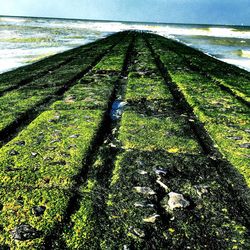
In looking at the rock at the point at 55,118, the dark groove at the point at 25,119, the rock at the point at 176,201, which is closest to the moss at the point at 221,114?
the rock at the point at 176,201

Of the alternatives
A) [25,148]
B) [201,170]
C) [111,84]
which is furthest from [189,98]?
[25,148]

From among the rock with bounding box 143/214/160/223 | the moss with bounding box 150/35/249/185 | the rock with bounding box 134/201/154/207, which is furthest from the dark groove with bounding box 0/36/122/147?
the moss with bounding box 150/35/249/185

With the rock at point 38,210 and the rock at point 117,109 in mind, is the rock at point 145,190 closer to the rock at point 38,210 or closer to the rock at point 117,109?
the rock at point 38,210

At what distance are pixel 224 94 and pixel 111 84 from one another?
8.02 ft

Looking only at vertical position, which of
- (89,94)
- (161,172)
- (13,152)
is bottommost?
(89,94)

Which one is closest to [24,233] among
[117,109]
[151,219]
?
[151,219]

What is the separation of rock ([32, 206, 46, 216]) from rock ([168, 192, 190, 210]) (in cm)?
96

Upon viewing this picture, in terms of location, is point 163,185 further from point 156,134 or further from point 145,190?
point 156,134

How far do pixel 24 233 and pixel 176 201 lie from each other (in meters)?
1.14

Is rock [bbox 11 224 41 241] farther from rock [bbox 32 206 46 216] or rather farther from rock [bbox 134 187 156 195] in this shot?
rock [bbox 134 187 156 195]

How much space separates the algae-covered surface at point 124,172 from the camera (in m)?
2.05

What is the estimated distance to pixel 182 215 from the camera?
7.39ft

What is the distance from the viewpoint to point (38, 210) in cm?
225

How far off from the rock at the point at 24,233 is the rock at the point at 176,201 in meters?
1.00
